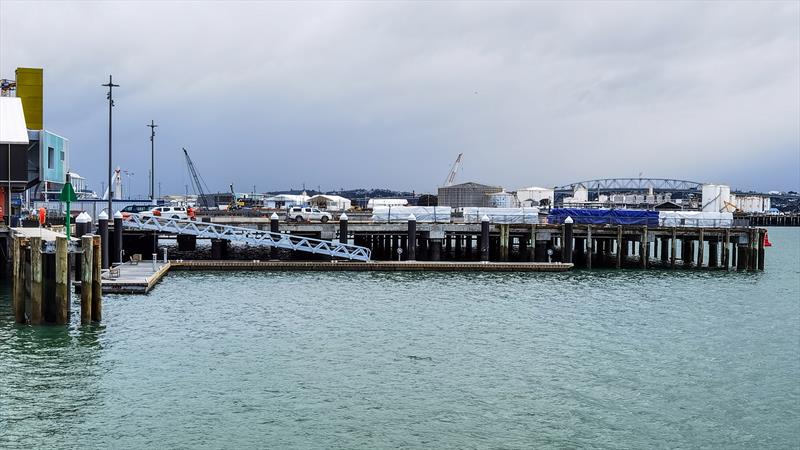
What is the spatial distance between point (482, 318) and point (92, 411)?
20.9m

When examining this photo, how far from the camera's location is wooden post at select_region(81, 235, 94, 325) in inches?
1320

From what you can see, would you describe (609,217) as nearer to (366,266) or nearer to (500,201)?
(366,266)

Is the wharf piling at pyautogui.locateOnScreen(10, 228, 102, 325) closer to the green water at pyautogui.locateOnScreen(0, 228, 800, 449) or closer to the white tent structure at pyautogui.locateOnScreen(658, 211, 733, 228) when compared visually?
the green water at pyautogui.locateOnScreen(0, 228, 800, 449)

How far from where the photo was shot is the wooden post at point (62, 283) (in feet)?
106

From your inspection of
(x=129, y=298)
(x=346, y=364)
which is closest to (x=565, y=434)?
(x=346, y=364)

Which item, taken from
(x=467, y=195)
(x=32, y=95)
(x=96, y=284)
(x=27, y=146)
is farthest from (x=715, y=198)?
(x=96, y=284)

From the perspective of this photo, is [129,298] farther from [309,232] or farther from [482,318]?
[309,232]

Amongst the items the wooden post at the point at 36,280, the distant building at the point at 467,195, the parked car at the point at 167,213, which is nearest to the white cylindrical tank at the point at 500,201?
the distant building at the point at 467,195

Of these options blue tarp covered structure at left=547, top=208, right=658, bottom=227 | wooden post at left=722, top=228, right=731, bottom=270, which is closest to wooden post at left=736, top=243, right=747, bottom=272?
wooden post at left=722, top=228, right=731, bottom=270

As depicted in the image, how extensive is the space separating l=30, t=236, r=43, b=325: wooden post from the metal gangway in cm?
2481

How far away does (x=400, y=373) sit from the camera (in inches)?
1082

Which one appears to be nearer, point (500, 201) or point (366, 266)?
point (366, 266)

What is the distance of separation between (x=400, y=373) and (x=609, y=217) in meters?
48.5

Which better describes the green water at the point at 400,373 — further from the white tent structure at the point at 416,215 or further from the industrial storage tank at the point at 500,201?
the industrial storage tank at the point at 500,201
